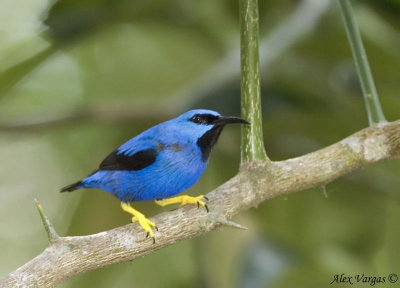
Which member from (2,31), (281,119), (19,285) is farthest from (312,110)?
(2,31)

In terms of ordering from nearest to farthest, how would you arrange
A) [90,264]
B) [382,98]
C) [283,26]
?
1. [90,264]
2. [382,98]
3. [283,26]

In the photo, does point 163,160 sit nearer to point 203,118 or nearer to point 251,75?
point 203,118

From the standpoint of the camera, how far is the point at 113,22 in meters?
3.75

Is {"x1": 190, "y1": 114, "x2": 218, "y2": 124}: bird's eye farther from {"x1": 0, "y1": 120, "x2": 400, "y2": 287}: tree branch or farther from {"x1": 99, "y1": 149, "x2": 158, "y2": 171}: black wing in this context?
{"x1": 0, "y1": 120, "x2": 400, "y2": 287}: tree branch

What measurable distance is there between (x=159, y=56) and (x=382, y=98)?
7.51 feet

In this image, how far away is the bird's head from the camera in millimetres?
3111

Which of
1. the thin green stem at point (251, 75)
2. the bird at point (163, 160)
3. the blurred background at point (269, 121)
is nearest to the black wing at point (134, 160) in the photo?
the bird at point (163, 160)

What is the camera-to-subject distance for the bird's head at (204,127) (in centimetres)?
311

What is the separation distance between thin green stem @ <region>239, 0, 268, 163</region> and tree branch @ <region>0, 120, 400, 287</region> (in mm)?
66

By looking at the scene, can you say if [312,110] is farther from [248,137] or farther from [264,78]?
[248,137]

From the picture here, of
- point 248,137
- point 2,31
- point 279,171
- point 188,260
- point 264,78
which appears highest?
point 2,31

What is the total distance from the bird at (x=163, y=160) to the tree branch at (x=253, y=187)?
2.19ft

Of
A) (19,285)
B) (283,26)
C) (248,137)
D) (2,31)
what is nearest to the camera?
(19,285)

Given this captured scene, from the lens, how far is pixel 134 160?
308cm
